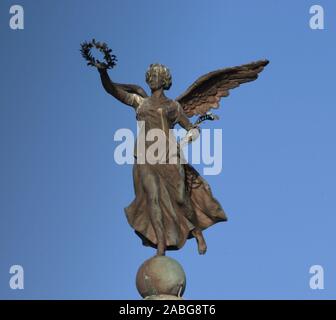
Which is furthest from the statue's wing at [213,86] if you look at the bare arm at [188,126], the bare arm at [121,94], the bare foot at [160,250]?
the bare foot at [160,250]

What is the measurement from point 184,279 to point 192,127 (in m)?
2.86

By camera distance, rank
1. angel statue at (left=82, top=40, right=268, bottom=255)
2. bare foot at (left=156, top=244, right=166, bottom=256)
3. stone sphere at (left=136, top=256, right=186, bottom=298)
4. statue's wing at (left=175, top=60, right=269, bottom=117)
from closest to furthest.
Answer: stone sphere at (left=136, top=256, right=186, bottom=298) → bare foot at (left=156, top=244, right=166, bottom=256) → angel statue at (left=82, top=40, right=268, bottom=255) → statue's wing at (left=175, top=60, right=269, bottom=117)

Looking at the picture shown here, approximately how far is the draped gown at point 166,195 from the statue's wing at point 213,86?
64cm

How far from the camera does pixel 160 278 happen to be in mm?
26500

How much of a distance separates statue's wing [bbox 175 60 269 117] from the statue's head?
0.54m

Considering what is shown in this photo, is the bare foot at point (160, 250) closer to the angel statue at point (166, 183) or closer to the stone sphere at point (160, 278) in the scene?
the angel statue at point (166, 183)

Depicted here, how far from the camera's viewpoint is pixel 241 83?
28.6 m

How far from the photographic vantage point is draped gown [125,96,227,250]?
27.5 metres

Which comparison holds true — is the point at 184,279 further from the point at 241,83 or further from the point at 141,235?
the point at 241,83

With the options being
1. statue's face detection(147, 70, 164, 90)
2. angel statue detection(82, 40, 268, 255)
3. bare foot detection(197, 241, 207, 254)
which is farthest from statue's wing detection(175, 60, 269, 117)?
bare foot detection(197, 241, 207, 254)

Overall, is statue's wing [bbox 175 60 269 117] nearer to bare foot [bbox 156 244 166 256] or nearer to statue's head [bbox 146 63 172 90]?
statue's head [bbox 146 63 172 90]

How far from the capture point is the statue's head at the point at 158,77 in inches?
1099
